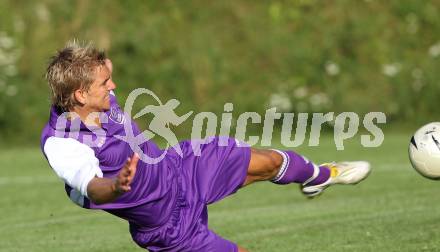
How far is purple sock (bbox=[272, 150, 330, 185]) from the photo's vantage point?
6.32 m

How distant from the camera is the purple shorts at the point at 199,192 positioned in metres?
5.73

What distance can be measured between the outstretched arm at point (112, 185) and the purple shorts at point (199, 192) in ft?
2.20

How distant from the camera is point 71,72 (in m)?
5.55

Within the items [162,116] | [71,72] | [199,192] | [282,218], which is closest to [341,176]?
[199,192]

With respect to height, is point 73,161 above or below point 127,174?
above

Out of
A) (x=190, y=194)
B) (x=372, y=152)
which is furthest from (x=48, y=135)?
(x=372, y=152)

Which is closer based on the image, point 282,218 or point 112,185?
point 112,185

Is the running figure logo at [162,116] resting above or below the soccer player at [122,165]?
above

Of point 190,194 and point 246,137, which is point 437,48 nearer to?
point 246,137

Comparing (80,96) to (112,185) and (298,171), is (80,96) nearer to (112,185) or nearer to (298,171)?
(112,185)

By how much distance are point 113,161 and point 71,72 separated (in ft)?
1.94

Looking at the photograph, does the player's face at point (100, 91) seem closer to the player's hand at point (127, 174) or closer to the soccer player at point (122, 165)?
the soccer player at point (122, 165)
